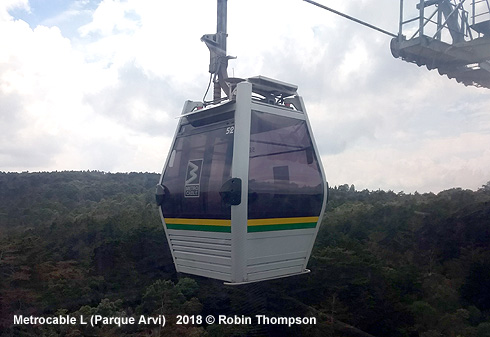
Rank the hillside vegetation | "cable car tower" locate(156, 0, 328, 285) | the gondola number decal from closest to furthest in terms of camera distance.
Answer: "cable car tower" locate(156, 0, 328, 285) → the gondola number decal → the hillside vegetation

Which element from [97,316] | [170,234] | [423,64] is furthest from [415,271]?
[170,234]

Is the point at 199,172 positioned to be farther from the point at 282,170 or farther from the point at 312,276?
the point at 312,276

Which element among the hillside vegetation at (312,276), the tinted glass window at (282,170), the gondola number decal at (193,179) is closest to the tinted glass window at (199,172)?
the gondola number decal at (193,179)

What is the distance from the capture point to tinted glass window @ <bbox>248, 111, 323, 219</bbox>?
2.85 meters

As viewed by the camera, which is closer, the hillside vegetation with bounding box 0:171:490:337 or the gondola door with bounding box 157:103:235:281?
the gondola door with bounding box 157:103:235:281

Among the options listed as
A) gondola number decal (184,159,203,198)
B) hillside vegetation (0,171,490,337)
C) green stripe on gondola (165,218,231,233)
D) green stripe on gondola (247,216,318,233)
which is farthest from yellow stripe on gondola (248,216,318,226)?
hillside vegetation (0,171,490,337)

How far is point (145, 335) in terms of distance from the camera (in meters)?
6.08

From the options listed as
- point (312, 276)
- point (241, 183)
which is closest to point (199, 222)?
point (241, 183)

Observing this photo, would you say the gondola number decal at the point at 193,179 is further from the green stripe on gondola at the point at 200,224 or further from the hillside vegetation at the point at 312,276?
the hillside vegetation at the point at 312,276

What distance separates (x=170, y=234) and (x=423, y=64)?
159 inches

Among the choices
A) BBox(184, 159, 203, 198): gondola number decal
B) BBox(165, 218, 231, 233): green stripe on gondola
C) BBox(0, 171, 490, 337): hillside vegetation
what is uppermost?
BBox(184, 159, 203, 198): gondola number decal

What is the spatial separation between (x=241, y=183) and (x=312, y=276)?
25.6 ft

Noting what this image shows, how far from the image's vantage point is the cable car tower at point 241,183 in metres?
2.80

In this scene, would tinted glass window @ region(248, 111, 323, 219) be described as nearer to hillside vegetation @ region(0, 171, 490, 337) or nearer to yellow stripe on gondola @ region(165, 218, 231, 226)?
yellow stripe on gondola @ region(165, 218, 231, 226)
